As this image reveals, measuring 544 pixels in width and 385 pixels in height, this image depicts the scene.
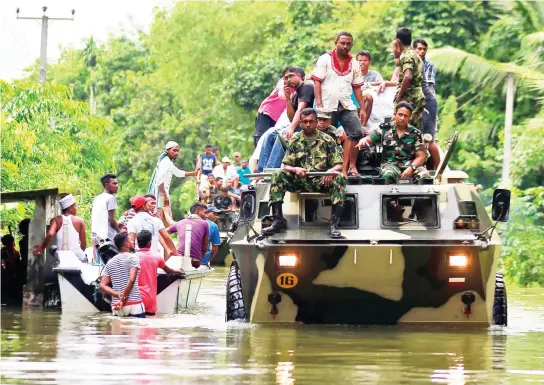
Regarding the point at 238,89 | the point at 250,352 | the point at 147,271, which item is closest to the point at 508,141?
the point at 238,89

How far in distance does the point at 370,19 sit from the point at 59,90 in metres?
20.0

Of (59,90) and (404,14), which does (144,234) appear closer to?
(59,90)

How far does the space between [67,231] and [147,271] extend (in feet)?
6.38

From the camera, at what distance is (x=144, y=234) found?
1644cm

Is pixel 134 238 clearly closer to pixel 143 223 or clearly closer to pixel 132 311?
pixel 143 223

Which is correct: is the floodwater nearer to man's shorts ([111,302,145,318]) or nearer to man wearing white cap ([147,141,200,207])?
man's shorts ([111,302,145,318])

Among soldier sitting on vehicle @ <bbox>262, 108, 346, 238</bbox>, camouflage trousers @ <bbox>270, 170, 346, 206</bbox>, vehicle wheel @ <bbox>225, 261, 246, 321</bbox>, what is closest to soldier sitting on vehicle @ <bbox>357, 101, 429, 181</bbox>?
soldier sitting on vehicle @ <bbox>262, 108, 346, 238</bbox>

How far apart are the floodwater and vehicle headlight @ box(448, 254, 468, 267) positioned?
0.69m

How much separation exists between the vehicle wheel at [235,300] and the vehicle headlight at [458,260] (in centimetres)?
230

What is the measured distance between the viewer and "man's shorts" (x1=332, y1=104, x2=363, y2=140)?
16.8 m

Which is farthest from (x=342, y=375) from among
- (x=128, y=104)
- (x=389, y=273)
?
(x=128, y=104)

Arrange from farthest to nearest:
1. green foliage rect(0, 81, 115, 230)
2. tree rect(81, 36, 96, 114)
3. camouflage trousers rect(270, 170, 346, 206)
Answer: tree rect(81, 36, 96, 114) < green foliage rect(0, 81, 115, 230) < camouflage trousers rect(270, 170, 346, 206)

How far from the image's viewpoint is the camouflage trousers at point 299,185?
49.5ft

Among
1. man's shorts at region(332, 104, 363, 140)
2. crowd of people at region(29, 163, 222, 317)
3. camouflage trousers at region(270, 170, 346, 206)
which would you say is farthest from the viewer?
man's shorts at region(332, 104, 363, 140)
